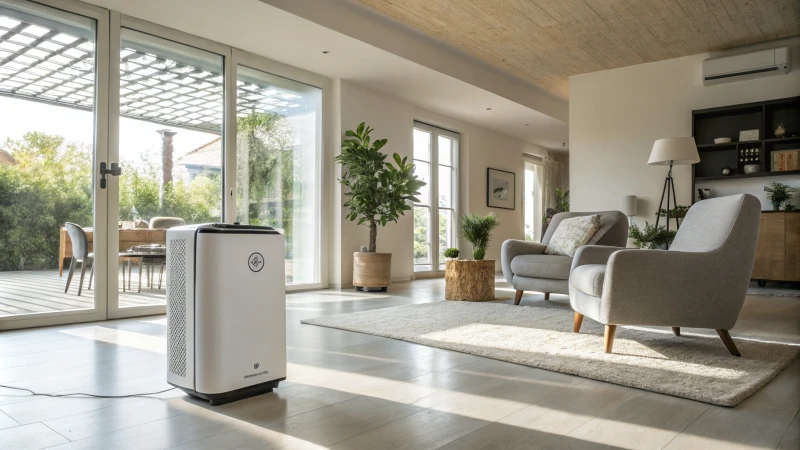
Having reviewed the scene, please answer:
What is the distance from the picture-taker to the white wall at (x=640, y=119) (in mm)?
5867

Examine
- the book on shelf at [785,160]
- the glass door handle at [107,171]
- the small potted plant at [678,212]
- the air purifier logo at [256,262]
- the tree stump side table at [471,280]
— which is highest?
the book on shelf at [785,160]

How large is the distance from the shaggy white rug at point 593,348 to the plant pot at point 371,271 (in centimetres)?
169

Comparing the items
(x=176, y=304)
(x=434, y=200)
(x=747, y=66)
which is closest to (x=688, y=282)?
(x=176, y=304)

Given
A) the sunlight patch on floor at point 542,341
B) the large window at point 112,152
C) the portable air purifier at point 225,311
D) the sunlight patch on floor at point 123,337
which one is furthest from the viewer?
the large window at point 112,152

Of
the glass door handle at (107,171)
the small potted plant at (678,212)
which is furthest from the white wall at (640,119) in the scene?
the glass door handle at (107,171)

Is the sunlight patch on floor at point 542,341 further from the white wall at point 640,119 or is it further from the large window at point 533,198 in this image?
the large window at point 533,198

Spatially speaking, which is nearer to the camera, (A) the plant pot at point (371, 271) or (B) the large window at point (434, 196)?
(A) the plant pot at point (371, 271)

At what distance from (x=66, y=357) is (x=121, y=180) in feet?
6.35

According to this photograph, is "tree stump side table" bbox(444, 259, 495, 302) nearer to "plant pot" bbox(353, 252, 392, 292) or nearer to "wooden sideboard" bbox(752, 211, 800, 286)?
"plant pot" bbox(353, 252, 392, 292)

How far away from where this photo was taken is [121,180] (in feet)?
13.8

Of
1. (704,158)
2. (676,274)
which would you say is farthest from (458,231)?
(676,274)

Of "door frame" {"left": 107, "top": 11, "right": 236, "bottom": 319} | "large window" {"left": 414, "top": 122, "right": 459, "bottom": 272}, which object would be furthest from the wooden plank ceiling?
"door frame" {"left": 107, "top": 11, "right": 236, "bottom": 319}

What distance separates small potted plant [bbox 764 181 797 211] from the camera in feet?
18.2

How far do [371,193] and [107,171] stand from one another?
2.64m
